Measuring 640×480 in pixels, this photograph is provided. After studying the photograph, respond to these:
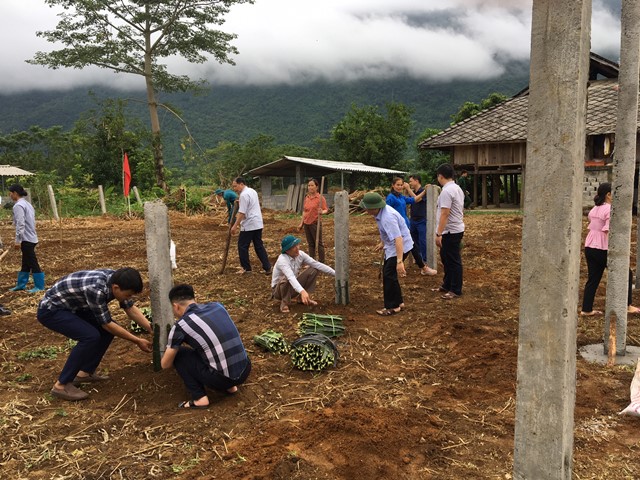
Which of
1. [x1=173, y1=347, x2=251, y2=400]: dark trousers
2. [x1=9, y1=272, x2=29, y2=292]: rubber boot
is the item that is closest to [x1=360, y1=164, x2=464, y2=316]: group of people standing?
[x1=173, y1=347, x2=251, y2=400]: dark trousers

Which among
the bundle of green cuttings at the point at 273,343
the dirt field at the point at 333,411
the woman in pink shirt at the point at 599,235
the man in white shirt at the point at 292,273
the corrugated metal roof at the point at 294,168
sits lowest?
the dirt field at the point at 333,411

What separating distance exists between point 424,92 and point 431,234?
83.1 metres

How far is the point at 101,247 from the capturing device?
12688mm

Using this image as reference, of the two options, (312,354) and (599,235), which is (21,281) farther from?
(599,235)

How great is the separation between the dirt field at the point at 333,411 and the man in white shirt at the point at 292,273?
239 mm

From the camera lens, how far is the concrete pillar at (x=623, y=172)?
430cm

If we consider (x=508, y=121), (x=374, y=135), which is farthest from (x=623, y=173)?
(x=374, y=135)

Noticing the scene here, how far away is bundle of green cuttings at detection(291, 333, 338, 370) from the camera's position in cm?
454

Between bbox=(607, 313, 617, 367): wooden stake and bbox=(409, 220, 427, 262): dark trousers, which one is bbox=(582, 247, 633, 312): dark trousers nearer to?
bbox=(607, 313, 617, 367): wooden stake

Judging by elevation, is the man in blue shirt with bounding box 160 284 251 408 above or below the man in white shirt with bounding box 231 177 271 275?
below

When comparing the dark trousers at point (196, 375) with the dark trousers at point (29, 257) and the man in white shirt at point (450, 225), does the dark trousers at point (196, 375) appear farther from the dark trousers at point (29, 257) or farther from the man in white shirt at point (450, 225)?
the dark trousers at point (29, 257)

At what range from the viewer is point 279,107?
267 feet

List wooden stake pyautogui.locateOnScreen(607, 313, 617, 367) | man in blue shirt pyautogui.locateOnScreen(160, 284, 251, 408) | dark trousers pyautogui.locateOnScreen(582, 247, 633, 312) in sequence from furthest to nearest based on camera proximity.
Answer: dark trousers pyautogui.locateOnScreen(582, 247, 633, 312)
wooden stake pyautogui.locateOnScreen(607, 313, 617, 367)
man in blue shirt pyautogui.locateOnScreen(160, 284, 251, 408)

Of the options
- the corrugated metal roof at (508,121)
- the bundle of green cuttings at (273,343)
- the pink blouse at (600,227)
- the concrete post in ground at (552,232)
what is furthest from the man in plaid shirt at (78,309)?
the corrugated metal roof at (508,121)
